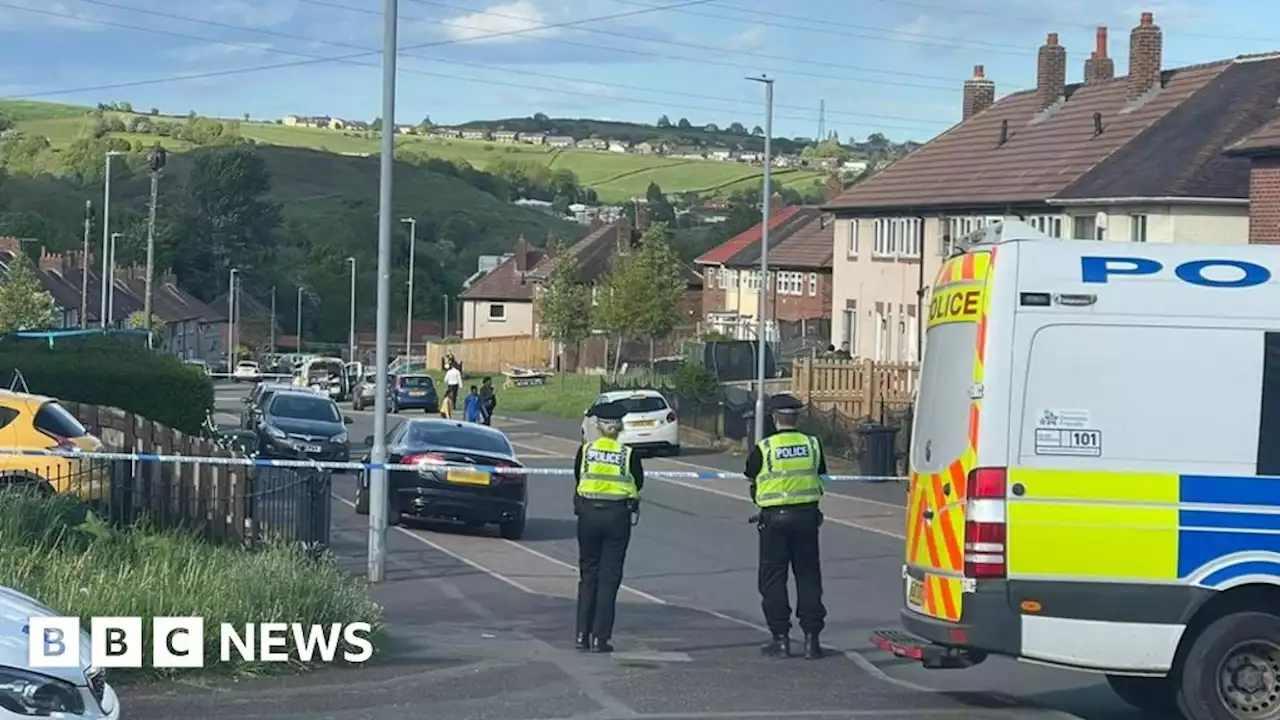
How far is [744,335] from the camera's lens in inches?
3063

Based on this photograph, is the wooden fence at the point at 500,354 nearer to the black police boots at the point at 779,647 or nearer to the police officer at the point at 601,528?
the police officer at the point at 601,528

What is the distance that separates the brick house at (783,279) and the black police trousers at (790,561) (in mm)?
51352

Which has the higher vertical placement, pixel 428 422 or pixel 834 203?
pixel 834 203

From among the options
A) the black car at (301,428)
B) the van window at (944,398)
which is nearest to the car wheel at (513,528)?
the black car at (301,428)

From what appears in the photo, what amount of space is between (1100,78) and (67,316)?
49.0 m

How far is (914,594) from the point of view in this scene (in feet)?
35.6

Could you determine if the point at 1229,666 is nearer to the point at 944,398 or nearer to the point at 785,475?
the point at 944,398

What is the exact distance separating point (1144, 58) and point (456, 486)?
3015cm

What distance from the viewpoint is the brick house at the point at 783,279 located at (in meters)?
72.9

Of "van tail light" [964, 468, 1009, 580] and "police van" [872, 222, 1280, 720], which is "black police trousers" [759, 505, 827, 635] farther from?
"van tail light" [964, 468, 1009, 580]

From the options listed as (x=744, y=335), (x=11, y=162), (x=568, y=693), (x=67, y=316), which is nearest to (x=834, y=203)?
(x=744, y=335)

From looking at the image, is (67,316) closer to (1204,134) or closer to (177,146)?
(1204,134)

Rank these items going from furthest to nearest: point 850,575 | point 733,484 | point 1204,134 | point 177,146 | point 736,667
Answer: point 177,146
point 1204,134
point 733,484
point 850,575
point 736,667

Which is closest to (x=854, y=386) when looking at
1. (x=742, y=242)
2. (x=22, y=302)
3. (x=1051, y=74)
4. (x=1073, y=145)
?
(x=1073, y=145)
